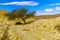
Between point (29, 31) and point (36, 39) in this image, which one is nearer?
point (36, 39)

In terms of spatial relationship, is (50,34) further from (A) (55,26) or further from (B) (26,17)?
(B) (26,17)

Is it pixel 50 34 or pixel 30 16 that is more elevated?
pixel 50 34

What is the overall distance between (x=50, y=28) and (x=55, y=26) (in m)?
0.39

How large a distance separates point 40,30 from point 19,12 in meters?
7.06

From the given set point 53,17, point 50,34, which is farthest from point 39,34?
point 53,17

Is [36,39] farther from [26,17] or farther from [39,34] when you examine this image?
[26,17]

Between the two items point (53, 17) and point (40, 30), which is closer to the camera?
point (40, 30)

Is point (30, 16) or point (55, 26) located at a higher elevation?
point (55, 26)

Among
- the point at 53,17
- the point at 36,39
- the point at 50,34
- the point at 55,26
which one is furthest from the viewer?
the point at 53,17

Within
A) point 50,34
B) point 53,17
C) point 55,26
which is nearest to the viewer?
point 50,34

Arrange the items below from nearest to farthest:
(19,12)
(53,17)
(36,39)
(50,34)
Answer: (36,39)
(50,34)
(53,17)
(19,12)

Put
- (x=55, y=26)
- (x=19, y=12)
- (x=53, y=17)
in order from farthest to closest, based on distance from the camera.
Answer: (x=19, y=12) < (x=53, y=17) < (x=55, y=26)

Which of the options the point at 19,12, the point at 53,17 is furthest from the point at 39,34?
the point at 19,12

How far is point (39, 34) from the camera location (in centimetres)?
1381
